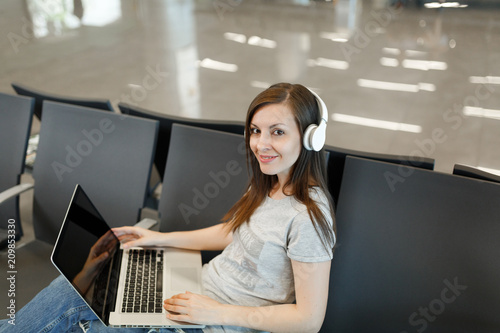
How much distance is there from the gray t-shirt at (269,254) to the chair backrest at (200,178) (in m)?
0.47

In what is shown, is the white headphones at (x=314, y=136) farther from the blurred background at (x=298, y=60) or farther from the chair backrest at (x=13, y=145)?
the blurred background at (x=298, y=60)

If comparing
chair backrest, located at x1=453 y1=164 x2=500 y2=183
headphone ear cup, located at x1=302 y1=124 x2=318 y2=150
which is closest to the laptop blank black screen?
headphone ear cup, located at x1=302 y1=124 x2=318 y2=150

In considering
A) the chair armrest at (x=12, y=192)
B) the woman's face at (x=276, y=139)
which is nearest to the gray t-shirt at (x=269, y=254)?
the woman's face at (x=276, y=139)

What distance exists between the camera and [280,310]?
139 cm

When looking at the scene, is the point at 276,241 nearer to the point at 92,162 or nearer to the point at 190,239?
the point at 190,239

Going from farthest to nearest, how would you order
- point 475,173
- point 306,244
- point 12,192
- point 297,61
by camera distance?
point 297,61 → point 12,192 → point 475,173 → point 306,244

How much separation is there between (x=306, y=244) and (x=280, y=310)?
0.22 meters

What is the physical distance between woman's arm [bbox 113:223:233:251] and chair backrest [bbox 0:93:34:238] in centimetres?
89

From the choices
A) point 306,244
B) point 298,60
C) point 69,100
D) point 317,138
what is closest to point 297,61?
point 298,60

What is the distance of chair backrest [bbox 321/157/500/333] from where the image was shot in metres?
1.58

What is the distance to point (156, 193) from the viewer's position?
2660mm

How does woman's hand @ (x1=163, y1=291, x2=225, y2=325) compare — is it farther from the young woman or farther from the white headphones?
the white headphones

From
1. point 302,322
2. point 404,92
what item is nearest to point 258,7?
point 404,92

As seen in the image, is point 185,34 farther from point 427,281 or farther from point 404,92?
point 427,281
